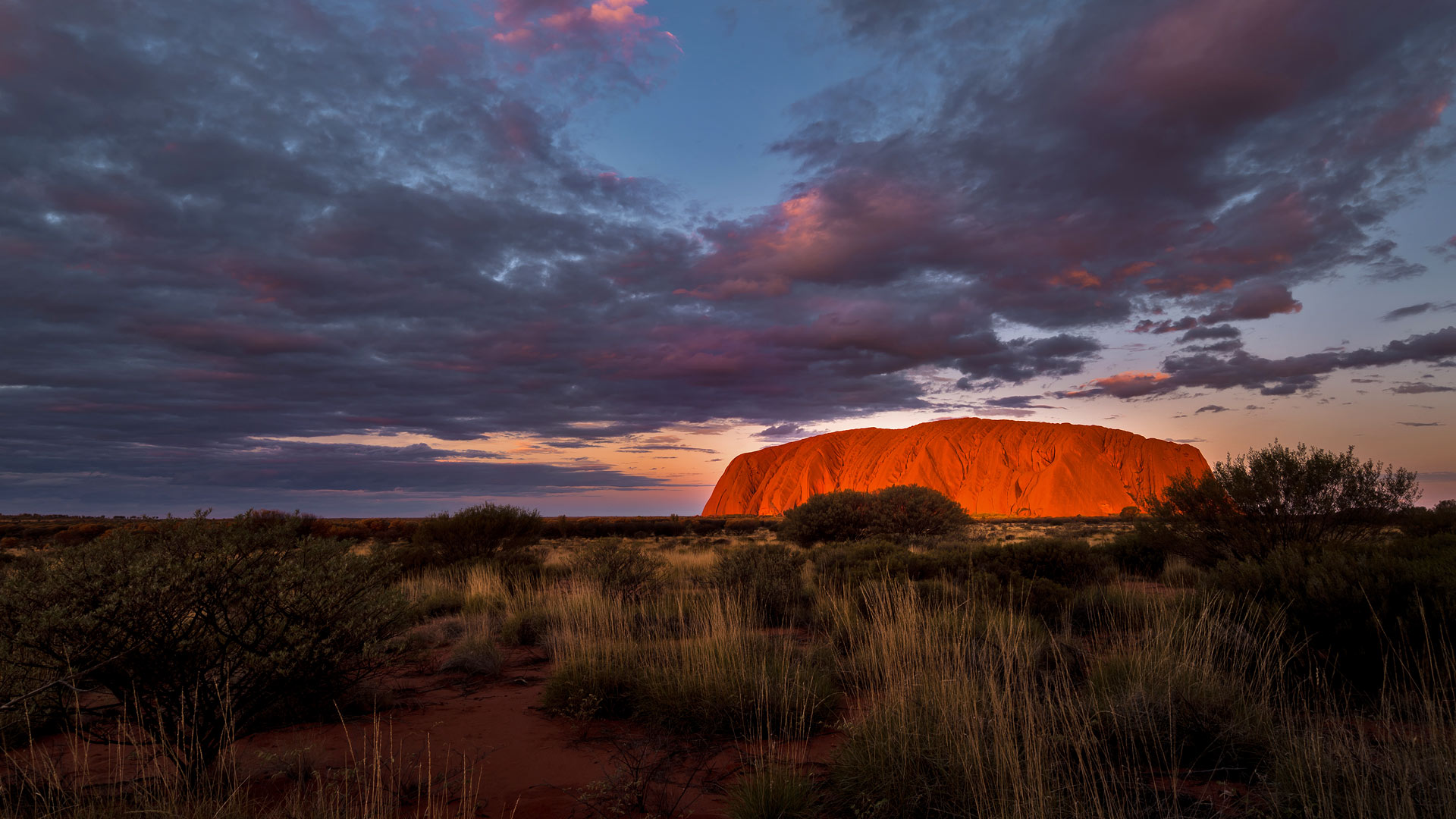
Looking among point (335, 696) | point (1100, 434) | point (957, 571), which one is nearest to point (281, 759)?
point (335, 696)

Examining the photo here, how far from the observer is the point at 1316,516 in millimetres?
10070

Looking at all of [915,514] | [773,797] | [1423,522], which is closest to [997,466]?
[915,514]

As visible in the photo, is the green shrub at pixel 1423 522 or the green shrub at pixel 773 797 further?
the green shrub at pixel 1423 522

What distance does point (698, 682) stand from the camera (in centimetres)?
527

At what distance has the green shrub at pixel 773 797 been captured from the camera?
3.34 meters

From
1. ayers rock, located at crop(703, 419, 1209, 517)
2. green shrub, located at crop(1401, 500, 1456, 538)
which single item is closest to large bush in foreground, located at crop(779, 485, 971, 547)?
green shrub, located at crop(1401, 500, 1456, 538)

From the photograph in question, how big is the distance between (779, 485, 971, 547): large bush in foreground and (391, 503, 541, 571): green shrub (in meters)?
9.98

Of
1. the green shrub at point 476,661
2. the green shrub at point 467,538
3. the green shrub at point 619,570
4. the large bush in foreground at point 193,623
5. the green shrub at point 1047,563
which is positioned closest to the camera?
the large bush in foreground at point 193,623

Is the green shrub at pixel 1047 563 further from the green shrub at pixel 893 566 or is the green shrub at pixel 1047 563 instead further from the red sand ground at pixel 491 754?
the red sand ground at pixel 491 754

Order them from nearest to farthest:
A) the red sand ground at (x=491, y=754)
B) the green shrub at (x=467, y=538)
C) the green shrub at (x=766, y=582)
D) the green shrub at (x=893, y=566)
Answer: the red sand ground at (x=491, y=754)
the green shrub at (x=766, y=582)
the green shrub at (x=893, y=566)
the green shrub at (x=467, y=538)

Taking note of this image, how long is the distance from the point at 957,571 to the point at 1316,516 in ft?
19.5

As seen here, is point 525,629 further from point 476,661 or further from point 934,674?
point 934,674

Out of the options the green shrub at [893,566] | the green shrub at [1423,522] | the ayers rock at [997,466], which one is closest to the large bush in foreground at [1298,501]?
the green shrub at [1423,522]

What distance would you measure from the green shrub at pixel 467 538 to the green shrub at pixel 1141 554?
1381 centimetres
